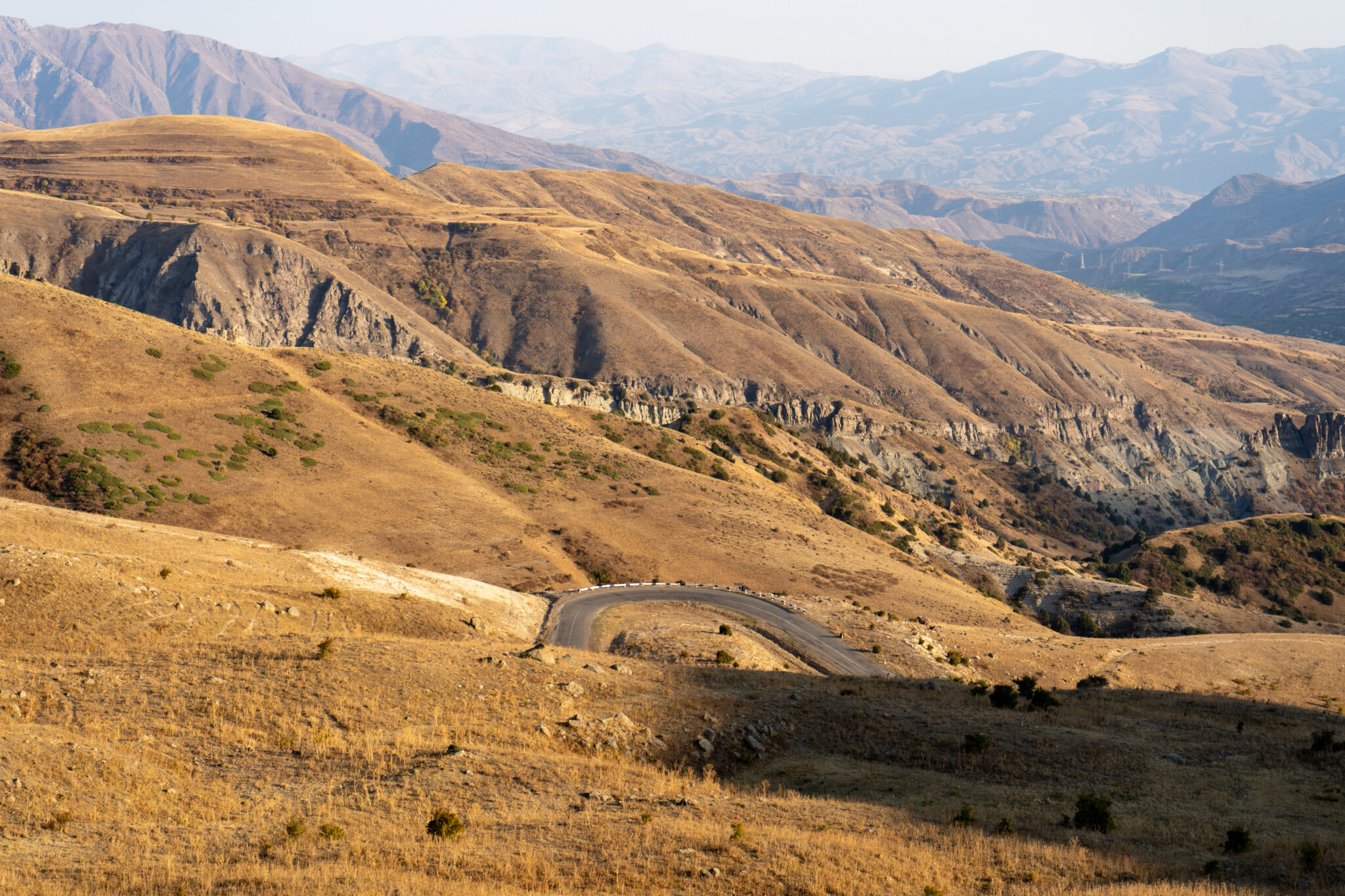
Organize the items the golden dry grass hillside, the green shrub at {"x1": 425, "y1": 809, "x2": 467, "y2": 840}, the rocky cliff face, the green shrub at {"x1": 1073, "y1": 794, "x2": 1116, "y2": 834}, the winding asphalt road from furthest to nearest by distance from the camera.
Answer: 1. the rocky cliff face
2. the winding asphalt road
3. the green shrub at {"x1": 1073, "y1": 794, "x2": 1116, "y2": 834}
4. the green shrub at {"x1": 425, "y1": 809, "x2": 467, "y2": 840}
5. the golden dry grass hillside

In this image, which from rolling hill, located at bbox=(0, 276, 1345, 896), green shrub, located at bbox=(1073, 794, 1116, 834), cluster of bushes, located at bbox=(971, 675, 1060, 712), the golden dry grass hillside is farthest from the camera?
cluster of bushes, located at bbox=(971, 675, 1060, 712)

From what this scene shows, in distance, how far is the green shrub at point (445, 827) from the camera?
1852 centimetres

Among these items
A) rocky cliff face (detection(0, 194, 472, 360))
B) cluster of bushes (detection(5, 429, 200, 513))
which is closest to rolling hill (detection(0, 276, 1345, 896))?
cluster of bushes (detection(5, 429, 200, 513))

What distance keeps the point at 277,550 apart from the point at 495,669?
76.0 ft

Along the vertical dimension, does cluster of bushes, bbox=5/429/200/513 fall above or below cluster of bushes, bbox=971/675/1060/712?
below

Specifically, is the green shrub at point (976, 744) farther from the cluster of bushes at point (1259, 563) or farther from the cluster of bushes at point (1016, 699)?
the cluster of bushes at point (1259, 563)

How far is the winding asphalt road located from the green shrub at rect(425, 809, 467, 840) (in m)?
28.4

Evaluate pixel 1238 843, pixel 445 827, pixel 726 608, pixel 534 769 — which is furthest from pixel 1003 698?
pixel 445 827

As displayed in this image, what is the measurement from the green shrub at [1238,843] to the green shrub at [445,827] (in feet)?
59.7

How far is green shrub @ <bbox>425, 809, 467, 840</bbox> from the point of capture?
18.5 meters

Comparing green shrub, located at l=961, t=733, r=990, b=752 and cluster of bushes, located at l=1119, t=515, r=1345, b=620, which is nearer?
green shrub, located at l=961, t=733, r=990, b=752

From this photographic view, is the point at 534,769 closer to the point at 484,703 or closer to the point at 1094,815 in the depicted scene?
the point at 484,703

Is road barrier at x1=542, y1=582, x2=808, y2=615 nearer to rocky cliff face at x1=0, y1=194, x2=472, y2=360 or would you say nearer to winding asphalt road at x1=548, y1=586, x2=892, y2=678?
winding asphalt road at x1=548, y1=586, x2=892, y2=678

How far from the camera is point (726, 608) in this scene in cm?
5722
